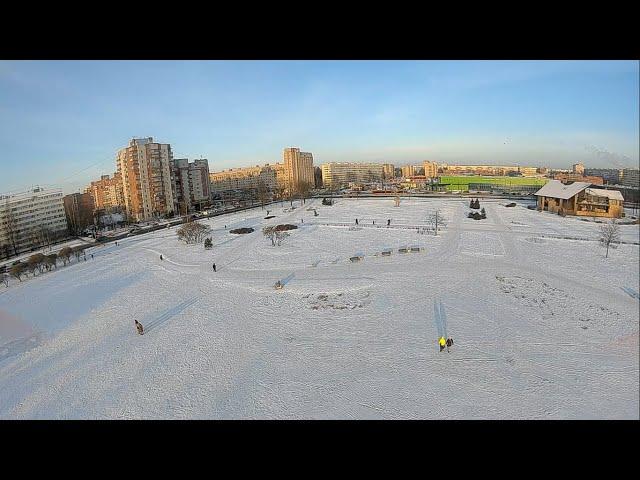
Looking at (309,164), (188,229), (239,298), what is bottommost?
(239,298)

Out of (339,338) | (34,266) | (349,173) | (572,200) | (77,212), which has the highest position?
(349,173)

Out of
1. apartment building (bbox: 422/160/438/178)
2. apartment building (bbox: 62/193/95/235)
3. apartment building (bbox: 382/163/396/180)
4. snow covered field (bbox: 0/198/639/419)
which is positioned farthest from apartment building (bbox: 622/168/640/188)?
apartment building (bbox: 382/163/396/180)

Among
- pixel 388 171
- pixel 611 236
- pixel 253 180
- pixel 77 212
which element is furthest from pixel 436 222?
pixel 388 171

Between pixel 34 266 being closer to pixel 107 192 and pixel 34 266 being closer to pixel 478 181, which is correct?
pixel 107 192

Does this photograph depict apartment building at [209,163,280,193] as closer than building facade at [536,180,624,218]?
No

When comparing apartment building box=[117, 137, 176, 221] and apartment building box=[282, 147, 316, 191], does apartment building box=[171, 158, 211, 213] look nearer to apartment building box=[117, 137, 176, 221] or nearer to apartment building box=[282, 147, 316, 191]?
apartment building box=[117, 137, 176, 221]
